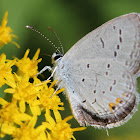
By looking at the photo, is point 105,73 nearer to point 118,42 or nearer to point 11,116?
point 118,42

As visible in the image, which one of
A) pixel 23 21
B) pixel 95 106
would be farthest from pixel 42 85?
pixel 23 21

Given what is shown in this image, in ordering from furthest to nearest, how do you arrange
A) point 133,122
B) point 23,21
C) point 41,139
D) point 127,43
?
point 133,122 → point 23,21 → point 127,43 → point 41,139

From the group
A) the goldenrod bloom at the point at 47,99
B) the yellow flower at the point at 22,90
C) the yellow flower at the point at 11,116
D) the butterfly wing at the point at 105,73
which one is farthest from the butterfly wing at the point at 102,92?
the yellow flower at the point at 11,116

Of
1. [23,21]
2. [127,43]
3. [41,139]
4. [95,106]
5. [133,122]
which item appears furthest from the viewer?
[133,122]

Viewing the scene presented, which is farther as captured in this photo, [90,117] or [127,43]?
[90,117]

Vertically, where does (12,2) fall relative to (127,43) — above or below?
above

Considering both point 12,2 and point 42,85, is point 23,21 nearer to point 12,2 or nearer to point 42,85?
point 12,2

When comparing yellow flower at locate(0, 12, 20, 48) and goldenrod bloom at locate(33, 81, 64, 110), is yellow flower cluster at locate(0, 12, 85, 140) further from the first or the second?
yellow flower at locate(0, 12, 20, 48)
